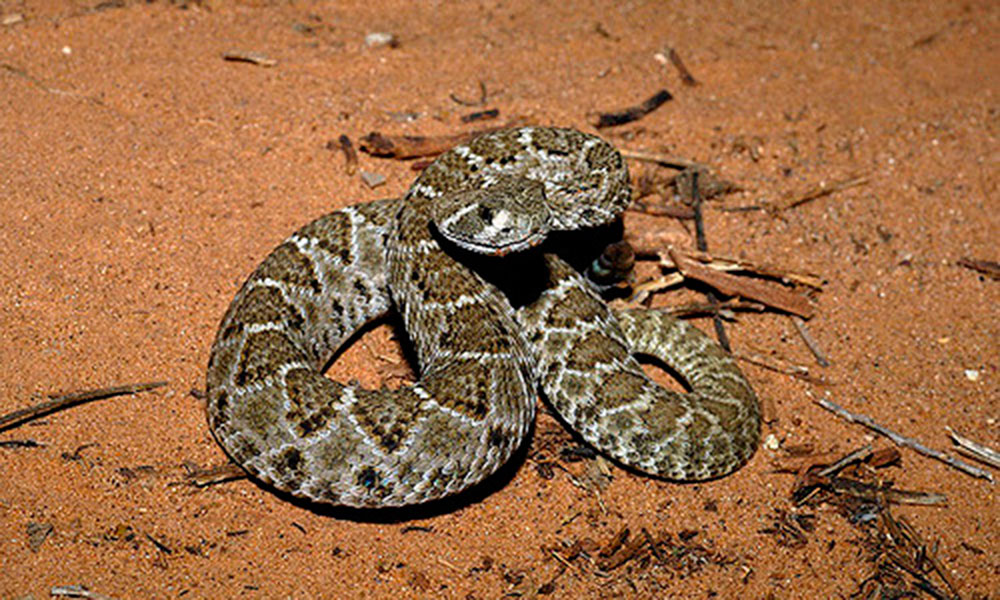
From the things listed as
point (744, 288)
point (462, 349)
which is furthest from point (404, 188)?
point (744, 288)

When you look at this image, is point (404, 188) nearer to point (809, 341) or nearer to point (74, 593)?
point (809, 341)

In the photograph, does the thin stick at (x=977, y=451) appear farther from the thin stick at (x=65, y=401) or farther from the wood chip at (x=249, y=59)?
the wood chip at (x=249, y=59)

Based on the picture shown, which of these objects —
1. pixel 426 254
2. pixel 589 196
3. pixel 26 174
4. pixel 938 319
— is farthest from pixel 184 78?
pixel 938 319

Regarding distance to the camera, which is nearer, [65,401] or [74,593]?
[74,593]

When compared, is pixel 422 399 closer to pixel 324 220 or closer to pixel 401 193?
pixel 324 220

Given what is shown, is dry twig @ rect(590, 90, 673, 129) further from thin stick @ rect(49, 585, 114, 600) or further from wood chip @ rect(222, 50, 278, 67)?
thin stick @ rect(49, 585, 114, 600)

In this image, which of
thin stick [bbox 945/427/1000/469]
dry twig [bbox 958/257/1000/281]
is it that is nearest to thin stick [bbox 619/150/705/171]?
dry twig [bbox 958/257/1000/281]
